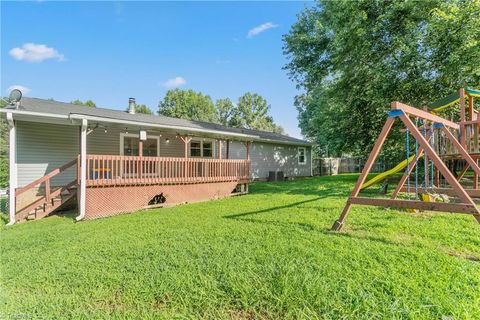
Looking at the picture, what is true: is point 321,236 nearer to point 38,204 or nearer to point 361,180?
point 361,180

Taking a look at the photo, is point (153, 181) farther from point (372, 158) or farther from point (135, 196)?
point (372, 158)

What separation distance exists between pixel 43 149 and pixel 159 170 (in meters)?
3.91

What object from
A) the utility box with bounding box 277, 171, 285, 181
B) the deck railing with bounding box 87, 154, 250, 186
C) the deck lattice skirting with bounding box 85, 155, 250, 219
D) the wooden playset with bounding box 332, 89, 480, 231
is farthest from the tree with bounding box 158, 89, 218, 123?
the wooden playset with bounding box 332, 89, 480, 231

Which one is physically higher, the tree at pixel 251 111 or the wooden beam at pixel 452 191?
the tree at pixel 251 111

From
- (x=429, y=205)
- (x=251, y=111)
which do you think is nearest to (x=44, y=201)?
(x=429, y=205)

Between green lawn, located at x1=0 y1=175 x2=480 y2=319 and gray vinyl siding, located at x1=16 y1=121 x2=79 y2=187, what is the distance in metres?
3.76

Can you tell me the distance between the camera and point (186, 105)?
40656 millimetres

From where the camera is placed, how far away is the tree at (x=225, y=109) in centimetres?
4350

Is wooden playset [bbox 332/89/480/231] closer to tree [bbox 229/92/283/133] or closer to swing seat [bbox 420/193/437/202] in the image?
swing seat [bbox 420/193/437/202]

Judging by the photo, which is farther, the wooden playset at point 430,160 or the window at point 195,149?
the window at point 195,149

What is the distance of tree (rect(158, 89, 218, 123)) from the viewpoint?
40.5 m

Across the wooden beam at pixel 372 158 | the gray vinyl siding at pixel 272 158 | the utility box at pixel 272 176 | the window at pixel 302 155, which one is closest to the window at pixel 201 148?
the gray vinyl siding at pixel 272 158

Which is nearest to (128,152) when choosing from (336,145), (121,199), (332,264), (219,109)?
(121,199)

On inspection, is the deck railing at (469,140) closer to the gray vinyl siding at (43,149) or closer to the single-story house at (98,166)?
the single-story house at (98,166)
